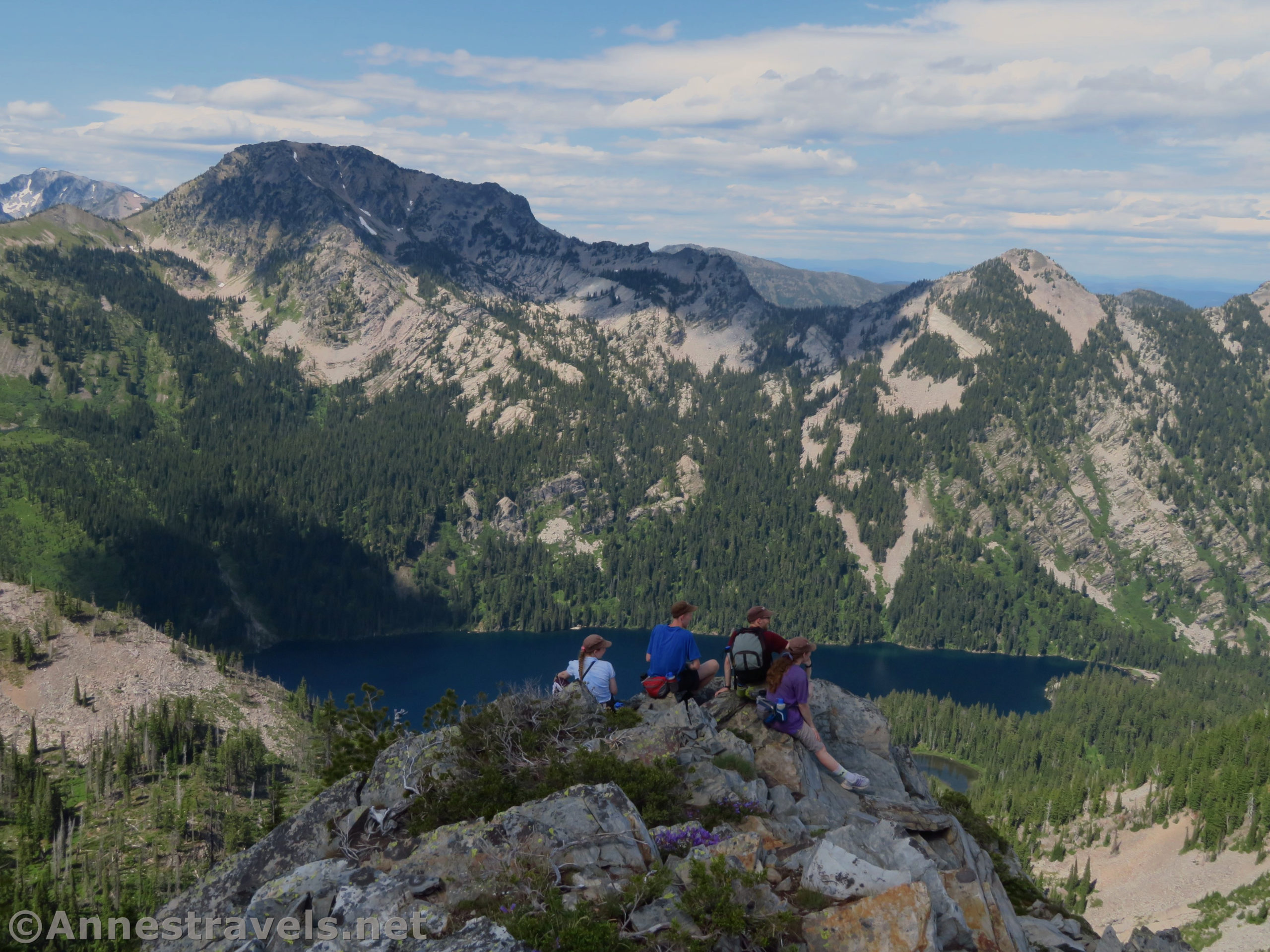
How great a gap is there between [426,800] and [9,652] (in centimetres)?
18356

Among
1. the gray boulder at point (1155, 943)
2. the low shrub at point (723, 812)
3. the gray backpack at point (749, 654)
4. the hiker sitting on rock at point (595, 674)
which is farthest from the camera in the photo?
the gray boulder at point (1155, 943)

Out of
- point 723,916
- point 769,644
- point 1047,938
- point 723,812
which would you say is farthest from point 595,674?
point 1047,938

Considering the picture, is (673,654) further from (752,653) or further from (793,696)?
(793,696)

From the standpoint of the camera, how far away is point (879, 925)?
1767 centimetres

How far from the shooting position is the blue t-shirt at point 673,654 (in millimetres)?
30000

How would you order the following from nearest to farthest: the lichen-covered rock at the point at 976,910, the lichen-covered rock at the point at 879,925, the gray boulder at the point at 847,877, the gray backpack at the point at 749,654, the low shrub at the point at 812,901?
the lichen-covered rock at the point at 879,925 < the low shrub at the point at 812,901 < the gray boulder at the point at 847,877 < the lichen-covered rock at the point at 976,910 < the gray backpack at the point at 749,654

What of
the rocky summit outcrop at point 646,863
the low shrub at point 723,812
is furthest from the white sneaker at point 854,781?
the low shrub at point 723,812

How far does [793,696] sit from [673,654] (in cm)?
473

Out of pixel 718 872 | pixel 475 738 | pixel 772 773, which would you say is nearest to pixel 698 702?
pixel 772 773

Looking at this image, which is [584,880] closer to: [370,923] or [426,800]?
[370,923]

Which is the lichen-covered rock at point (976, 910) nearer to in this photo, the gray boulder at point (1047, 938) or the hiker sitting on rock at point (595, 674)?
the gray boulder at point (1047, 938)

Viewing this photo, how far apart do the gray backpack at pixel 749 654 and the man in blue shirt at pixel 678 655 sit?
4.72 ft

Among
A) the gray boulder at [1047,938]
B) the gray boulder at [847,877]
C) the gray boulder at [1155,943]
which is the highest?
the gray boulder at [847,877]

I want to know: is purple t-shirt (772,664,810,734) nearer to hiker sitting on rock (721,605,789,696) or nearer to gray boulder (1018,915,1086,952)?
hiker sitting on rock (721,605,789,696)
